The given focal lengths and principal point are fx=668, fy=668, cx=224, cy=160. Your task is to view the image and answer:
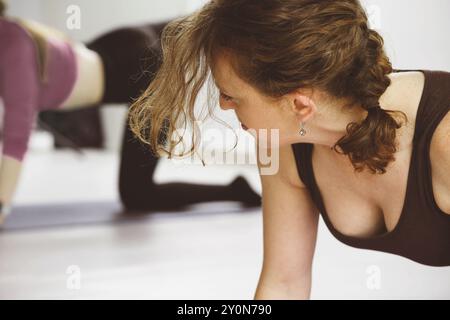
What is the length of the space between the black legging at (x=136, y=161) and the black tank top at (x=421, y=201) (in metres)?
1.13

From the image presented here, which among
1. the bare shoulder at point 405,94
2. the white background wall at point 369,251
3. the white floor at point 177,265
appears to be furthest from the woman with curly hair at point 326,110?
the white floor at point 177,265

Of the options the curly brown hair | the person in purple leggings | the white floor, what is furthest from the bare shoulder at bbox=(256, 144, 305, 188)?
the person in purple leggings

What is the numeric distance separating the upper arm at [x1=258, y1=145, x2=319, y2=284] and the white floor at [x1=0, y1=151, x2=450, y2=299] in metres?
0.31

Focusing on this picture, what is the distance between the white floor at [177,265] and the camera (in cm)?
133

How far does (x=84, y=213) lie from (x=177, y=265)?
805mm

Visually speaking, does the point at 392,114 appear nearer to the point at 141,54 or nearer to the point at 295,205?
the point at 295,205

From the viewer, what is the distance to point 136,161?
216 cm

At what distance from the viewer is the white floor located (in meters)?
1.33

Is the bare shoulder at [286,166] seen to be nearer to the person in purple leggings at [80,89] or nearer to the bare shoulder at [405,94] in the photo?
the bare shoulder at [405,94]

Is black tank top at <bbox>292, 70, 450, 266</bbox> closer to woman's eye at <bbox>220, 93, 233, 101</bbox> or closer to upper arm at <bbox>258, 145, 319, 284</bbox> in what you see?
upper arm at <bbox>258, 145, 319, 284</bbox>

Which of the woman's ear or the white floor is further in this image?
the white floor

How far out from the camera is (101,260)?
66.5 inches
